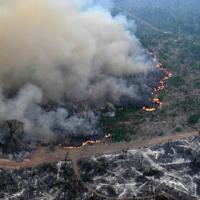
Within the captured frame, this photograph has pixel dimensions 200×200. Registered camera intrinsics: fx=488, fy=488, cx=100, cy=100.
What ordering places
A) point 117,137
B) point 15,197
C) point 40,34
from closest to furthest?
point 15,197 → point 117,137 → point 40,34

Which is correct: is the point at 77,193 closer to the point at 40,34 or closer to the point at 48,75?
the point at 48,75

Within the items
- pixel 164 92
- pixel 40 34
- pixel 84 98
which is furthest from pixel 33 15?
pixel 164 92

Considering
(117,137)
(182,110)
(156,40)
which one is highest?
(156,40)

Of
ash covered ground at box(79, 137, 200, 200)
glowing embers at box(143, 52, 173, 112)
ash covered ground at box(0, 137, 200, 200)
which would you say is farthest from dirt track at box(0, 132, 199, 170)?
glowing embers at box(143, 52, 173, 112)

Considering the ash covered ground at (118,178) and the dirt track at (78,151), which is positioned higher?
the dirt track at (78,151)

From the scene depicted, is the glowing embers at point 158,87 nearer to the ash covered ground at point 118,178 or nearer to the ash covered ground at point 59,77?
the ash covered ground at point 59,77

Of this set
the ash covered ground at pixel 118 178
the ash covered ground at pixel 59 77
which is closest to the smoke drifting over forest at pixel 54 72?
the ash covered ground at pixel 59 77

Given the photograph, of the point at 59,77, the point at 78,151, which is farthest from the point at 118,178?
the point at 59,77
